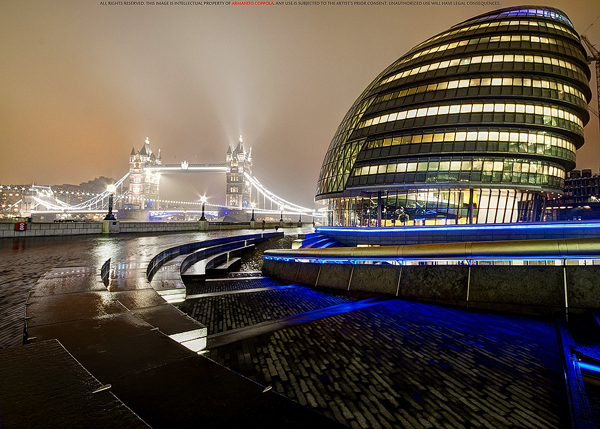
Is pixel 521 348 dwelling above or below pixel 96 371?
below

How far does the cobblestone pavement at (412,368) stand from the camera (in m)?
3.04

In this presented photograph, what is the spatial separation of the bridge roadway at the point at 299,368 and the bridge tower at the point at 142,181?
14063 cm

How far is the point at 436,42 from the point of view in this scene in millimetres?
39438

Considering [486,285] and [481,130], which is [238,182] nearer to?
[481,130]

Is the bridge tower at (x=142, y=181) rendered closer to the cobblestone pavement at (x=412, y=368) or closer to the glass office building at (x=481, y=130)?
the glass office building at (x=481, y=130)

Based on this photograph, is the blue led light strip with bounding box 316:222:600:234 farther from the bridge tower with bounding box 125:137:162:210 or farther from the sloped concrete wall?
the bridge tower with bounding box 125:137:162:210

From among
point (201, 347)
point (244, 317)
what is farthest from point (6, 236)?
point (201, 347)

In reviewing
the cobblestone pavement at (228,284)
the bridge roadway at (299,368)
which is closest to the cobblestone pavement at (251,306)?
the bridge roadway at (299,368)

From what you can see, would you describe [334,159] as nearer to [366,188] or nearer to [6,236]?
[366,188]

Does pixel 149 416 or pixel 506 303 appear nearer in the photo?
pixel 149 416

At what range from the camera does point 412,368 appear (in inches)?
155

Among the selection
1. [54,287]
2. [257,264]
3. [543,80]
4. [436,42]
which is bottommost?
[257,264]

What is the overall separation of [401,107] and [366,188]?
10.5m

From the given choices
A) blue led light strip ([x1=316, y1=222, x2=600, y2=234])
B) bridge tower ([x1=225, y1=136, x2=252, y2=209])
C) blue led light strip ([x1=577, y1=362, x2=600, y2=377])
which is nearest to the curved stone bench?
blue led light strip ([x1=577, y1=362, x2=600, y2=377])
